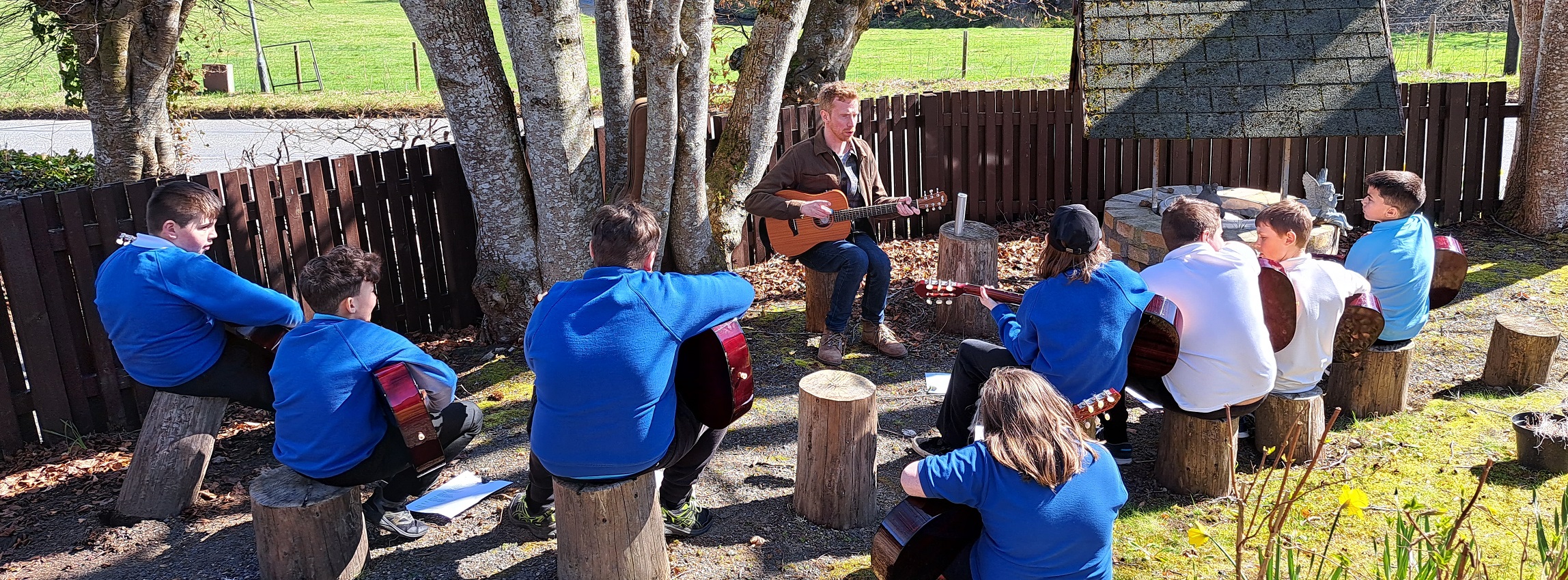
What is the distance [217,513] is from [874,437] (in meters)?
2.99

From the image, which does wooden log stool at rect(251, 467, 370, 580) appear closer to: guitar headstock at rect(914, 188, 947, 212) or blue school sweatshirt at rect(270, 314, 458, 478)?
blue school sweatshirt at rect(270, 314, 458, 478)

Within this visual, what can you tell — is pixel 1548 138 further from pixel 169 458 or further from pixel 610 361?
pixel 169 458

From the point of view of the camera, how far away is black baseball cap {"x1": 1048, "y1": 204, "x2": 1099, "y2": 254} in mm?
4266

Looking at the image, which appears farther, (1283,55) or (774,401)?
(1283,55)

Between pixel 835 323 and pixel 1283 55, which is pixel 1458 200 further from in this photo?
pixel 835 323

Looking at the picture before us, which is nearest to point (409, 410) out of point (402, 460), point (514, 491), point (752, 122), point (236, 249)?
point (402, 460)

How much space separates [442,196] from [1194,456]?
4828mm

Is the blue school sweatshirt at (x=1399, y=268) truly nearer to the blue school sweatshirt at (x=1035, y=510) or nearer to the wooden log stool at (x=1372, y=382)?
the wooden log stool at (x=1372, y=382)

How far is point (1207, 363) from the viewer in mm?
4660

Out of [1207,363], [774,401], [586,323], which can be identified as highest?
[586,323]

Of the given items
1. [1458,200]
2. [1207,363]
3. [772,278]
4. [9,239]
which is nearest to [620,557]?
[1207,363]

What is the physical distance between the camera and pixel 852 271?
663 centimetres

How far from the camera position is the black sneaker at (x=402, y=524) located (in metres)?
4.54

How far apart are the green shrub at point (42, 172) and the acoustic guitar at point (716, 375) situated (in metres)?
10.4
